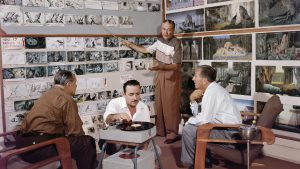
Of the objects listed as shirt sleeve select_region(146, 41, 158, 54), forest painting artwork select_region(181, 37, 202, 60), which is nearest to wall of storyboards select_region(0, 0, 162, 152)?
shirt sleeve select_region(146, 41, 158, 54)

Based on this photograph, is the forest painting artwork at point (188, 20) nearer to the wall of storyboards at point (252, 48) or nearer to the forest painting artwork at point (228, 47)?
the wall of storyboards at point (252, 48)

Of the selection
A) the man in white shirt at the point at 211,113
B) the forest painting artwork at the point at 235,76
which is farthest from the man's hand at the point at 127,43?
the man in white shirt at the point at 211,113

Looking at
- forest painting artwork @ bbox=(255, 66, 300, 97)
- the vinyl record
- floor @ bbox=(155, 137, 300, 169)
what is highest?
forest painting artwork @ bbox=(255, 66, 300, 97)

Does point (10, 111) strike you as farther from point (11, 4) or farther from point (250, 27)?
point (250, 27)

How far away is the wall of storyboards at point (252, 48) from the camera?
388 centimetres

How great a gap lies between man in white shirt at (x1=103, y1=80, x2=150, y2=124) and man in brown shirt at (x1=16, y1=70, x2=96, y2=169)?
0.34m

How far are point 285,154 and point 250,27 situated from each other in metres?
1.57

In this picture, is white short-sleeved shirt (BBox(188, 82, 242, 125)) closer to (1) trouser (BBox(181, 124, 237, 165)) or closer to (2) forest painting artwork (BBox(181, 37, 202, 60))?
(1) trouser (BBox(181, 124, 237, 165))

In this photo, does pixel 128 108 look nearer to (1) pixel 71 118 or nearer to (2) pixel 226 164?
(1) pixel 71 118

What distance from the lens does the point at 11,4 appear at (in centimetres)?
384

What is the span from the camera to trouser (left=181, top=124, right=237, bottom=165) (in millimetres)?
3477

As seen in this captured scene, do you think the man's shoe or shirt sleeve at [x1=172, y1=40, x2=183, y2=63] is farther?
shirt sleeve at [x1=172, y1=40, x2=183, y2=63]

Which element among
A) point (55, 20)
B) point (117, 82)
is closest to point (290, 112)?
point (117, 82)

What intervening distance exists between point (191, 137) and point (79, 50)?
1861mm
